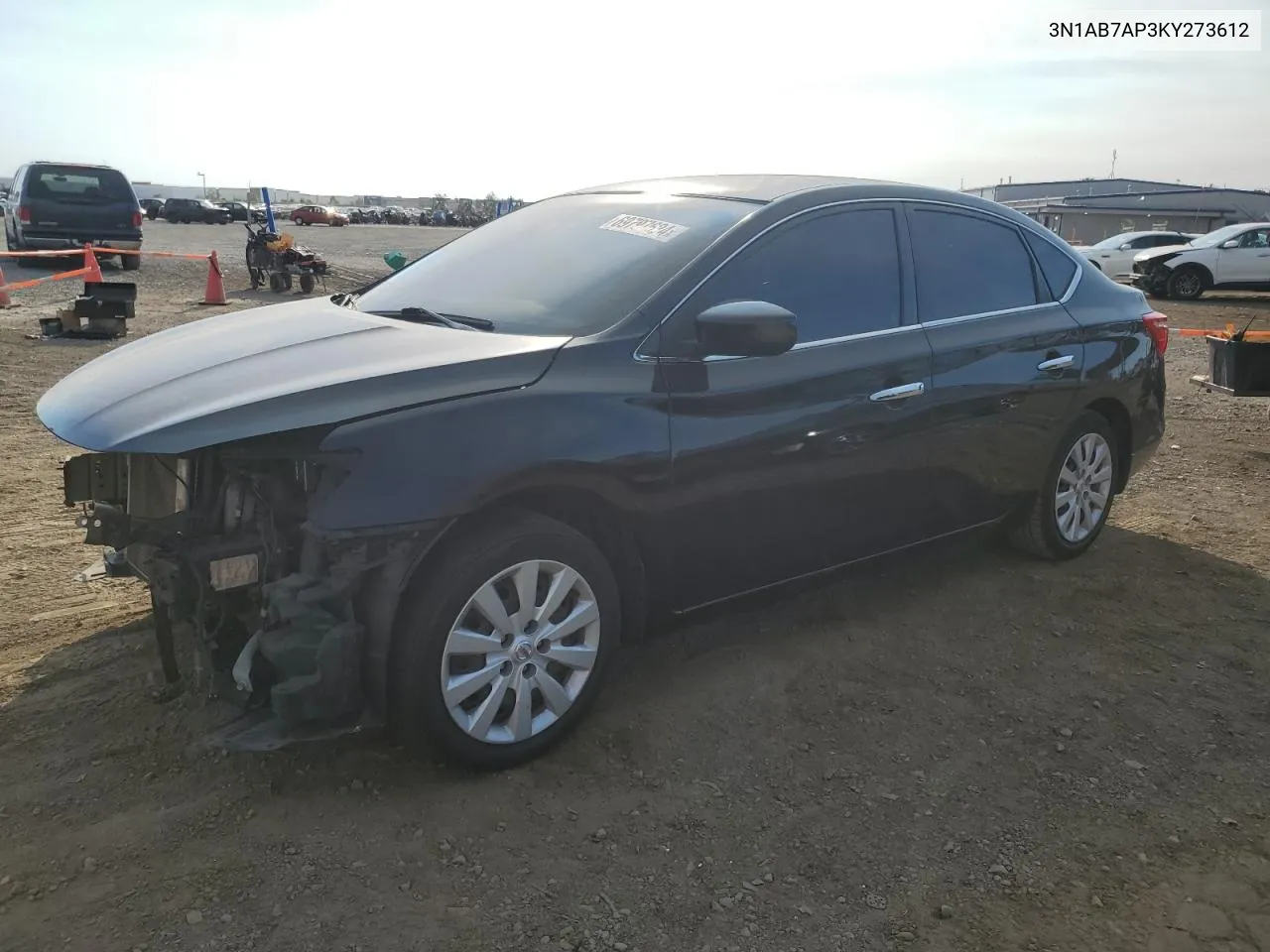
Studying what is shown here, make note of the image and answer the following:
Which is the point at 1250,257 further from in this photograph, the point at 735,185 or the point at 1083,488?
the point at 735,185

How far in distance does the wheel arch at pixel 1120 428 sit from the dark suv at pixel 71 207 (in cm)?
1760

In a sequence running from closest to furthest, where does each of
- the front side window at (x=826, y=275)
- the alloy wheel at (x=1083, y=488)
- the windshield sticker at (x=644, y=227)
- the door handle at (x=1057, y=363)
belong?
the front side window at (x=826, y=275) < the windshield sticker at (x=644, y=227) < the door handle at (x=1057, y=363) < the alloy wheel at (x=1083, y=488)

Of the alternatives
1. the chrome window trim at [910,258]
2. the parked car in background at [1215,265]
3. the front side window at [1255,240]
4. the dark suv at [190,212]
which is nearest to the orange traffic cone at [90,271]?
the chrome window trim at [910,258]

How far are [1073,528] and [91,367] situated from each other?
432 cm

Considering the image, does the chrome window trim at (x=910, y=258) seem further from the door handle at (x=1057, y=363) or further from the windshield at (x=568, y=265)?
the door handle at (x=1057, y=363)

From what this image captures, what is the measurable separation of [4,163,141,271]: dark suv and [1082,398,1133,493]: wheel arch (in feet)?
57.7

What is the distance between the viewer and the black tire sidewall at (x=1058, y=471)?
468 centimetres

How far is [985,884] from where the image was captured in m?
2.62

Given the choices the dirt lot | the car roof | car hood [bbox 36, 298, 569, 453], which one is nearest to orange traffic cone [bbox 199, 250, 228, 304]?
the dirt lot

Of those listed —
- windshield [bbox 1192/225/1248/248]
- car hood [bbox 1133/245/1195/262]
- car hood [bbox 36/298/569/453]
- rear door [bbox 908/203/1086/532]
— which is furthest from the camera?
car hood [bbox 1133/245/1195/262]

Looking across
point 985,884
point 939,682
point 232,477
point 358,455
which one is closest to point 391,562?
point 358,455

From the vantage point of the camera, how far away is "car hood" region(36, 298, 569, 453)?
2619mm

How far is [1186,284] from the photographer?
20828mm

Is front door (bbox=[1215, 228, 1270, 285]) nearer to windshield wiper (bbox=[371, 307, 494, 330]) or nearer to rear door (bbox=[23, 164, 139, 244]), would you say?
rear door (bbox=[23, 164, 139, 244])
